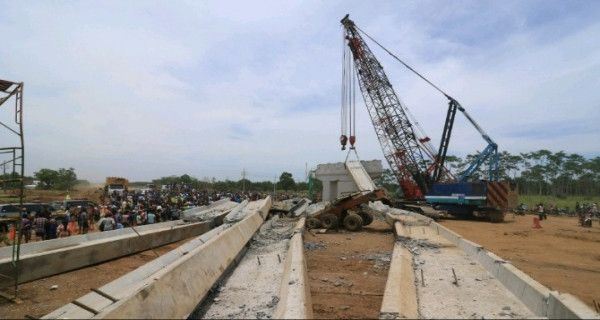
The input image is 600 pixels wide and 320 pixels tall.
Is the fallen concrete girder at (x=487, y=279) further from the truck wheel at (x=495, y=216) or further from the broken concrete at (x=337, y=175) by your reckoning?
the broken concrete at (x=337, y=175)

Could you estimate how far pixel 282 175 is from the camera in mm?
83312

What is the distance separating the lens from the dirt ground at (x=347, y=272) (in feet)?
22.8

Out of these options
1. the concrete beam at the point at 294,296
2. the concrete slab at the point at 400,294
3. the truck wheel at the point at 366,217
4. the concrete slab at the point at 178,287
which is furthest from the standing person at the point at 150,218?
the concrete slab at the point at 400,294

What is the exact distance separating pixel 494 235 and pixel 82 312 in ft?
56.8

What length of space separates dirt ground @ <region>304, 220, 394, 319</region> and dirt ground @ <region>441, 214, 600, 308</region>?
361 centimetres

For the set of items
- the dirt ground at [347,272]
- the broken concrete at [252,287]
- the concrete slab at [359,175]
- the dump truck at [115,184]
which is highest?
the concrete slab at [359,175]

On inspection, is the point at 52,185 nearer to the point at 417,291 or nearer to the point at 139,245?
the point at 139,245

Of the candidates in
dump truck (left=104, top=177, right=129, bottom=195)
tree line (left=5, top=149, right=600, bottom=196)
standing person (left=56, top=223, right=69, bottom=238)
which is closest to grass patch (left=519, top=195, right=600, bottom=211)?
tree line (left=5, top=149, right=600, bottom=196)

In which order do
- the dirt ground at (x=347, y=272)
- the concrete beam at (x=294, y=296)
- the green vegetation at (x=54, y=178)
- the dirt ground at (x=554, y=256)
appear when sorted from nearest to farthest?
the concrete beam at (x=294, y=296) < the dirt ground at (x=347, y=272) < the dirt ground at (x=554, y=256) < the green vegetation at (x=54, y=178)

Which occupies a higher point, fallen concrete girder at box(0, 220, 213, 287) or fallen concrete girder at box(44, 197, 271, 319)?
fallen concrete girder at box(44, 197, 271, 319)

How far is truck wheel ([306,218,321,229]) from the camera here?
16.8m

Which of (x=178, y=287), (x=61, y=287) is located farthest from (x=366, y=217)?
(x=178, y=287)

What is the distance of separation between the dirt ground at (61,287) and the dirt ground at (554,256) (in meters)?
9.83

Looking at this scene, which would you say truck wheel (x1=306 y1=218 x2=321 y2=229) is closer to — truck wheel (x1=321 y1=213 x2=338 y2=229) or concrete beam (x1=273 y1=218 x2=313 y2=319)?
truck wheel (x1=321 y1=213 x2=338 y2=229)
